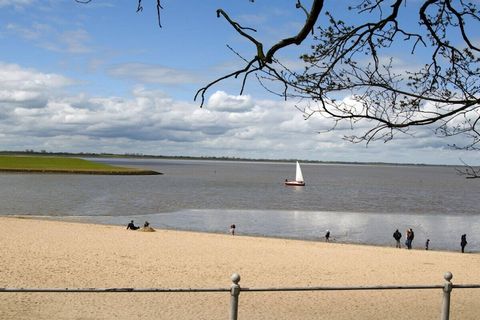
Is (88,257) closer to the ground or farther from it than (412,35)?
closer to the ground

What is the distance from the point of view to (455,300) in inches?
653

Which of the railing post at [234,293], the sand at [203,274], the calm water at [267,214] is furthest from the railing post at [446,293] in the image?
the calm water at [267,214]

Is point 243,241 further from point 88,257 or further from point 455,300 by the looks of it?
point 455,300

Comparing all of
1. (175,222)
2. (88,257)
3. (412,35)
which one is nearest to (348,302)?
(412,35)

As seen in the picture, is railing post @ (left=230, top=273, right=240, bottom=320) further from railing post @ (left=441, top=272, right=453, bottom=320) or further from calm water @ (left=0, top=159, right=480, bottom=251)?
calm water @ (left=0, top=159, right=480, bottom=251)

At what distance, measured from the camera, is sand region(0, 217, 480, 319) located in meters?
14.4

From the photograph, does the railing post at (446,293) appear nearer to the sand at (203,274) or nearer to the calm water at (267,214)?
the sand at (203,274)

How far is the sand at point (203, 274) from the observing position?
14359 mm

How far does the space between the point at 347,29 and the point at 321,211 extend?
164 ft

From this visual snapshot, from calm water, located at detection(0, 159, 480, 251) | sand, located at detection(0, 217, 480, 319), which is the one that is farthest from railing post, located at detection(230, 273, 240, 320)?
calm water, located at detection(0, 159, 480, 251)

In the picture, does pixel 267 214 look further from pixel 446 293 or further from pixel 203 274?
pixel 446 293

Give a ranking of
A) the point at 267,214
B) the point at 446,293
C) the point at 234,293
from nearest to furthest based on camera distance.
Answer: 1. the point at 234,293
2. the point at 446,293
3. the point at 267,214

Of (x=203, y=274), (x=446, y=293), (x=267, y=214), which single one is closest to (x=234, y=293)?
(x=446, y=293)

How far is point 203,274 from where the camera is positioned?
20000 millimetres
